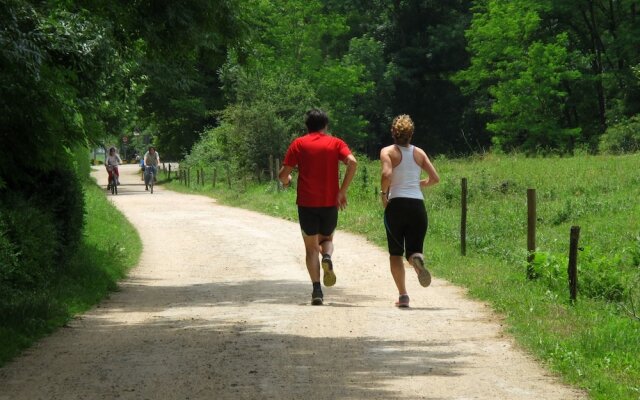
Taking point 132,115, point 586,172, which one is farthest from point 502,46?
point 586,172

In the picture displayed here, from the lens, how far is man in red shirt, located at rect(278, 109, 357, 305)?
11.7 m

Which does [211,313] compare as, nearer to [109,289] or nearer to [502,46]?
[109,289]

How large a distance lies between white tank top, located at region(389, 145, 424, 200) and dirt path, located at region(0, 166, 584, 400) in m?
1.21

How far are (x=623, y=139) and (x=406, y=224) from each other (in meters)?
36.0

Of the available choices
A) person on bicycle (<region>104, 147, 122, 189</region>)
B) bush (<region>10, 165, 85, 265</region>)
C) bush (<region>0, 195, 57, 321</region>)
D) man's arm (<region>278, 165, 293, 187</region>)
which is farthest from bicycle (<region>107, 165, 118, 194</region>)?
man's arm (<region>278, 165, 293, 187</region>)

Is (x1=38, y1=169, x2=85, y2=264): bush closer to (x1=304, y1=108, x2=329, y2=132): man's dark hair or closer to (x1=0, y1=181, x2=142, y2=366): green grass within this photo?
(x1=0, y1=181, x2=142, y2=366): green grass

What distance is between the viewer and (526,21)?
59.4 m

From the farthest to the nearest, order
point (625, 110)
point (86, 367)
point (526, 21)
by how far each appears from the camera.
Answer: point (526, 21) → point (625, 110) → point (86, 367)

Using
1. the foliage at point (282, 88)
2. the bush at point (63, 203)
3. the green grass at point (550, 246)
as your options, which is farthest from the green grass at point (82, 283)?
the green grass at point (550, 246)

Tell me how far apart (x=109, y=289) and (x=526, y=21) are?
4838cm

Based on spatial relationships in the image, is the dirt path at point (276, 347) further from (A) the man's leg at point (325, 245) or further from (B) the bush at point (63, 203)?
(B) the bush at point (63, 203)

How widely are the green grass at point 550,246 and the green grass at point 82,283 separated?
424cm

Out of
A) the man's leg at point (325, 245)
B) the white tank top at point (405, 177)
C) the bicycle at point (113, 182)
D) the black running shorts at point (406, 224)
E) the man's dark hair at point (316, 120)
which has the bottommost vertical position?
the bicycle at point (113, 182)

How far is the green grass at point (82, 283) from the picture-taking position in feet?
31.8
